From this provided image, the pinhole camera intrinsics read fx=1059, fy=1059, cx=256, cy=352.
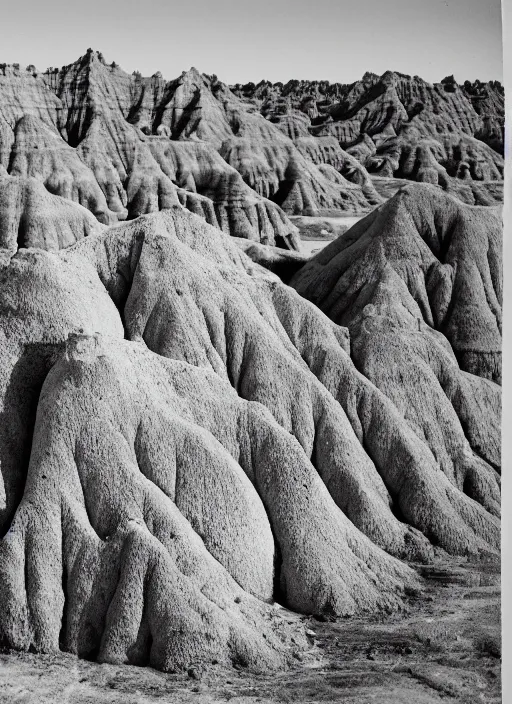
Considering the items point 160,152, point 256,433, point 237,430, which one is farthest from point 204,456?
point 160,152

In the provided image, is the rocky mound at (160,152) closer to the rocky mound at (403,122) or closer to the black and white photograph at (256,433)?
the rocky mound at (403,122)

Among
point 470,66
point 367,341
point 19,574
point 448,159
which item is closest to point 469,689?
point 19,574

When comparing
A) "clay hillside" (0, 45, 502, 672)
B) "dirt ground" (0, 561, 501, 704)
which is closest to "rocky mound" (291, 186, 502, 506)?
"clay hillside" (0, 45, 502, 672)

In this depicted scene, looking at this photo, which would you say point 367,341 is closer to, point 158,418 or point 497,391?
point 497,391

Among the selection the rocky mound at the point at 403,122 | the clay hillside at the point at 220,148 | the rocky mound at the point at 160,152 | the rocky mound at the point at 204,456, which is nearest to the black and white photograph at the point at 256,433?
the rocky mound at the point at 204,456

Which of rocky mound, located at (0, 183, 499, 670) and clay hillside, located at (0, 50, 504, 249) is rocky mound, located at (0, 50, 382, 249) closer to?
clay hillside, located at (0, 50, 504, 249)

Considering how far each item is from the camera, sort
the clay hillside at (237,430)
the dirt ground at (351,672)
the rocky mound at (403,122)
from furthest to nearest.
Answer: the rocky mound at (403,122), the clay hillside at (237,430), the dirt ground at (351,672)
